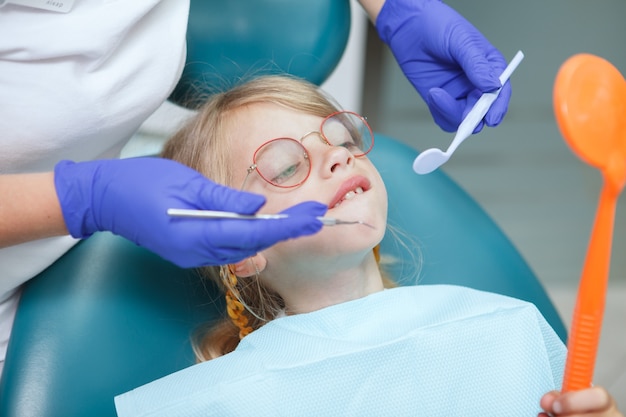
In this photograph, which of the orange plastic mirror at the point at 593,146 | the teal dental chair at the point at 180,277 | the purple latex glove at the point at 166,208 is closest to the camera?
the orange plastic mirror at the point at 593,146

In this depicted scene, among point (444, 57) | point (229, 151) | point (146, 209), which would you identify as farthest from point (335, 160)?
point (444, 57)

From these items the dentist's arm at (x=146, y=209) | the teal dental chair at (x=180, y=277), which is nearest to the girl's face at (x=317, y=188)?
the dentist's arm at (x=146, y=209)

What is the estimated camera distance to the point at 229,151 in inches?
48.1

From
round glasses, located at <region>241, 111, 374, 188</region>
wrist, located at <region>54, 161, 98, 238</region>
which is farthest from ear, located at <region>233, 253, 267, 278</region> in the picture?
wrist, located at <region>54, 161, 98, 238</region>

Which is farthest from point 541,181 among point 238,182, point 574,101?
point 574,101

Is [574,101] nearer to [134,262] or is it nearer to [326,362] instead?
[326,362]

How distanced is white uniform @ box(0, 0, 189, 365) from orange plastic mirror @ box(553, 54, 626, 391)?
699mm

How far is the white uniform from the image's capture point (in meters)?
1.12

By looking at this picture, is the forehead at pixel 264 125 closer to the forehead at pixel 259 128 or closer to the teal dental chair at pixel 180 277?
the forehead at pixel 259 128

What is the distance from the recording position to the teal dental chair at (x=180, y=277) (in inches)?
47.5

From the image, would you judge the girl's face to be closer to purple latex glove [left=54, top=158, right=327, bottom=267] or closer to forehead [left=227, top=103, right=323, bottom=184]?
forehead [left=227, top=103, right=323, bottom=184]

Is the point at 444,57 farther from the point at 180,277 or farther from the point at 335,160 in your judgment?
the point at 180,277

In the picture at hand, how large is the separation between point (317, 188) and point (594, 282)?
0.44 m

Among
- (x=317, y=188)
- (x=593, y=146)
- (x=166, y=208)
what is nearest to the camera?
(x=593, y=146)
